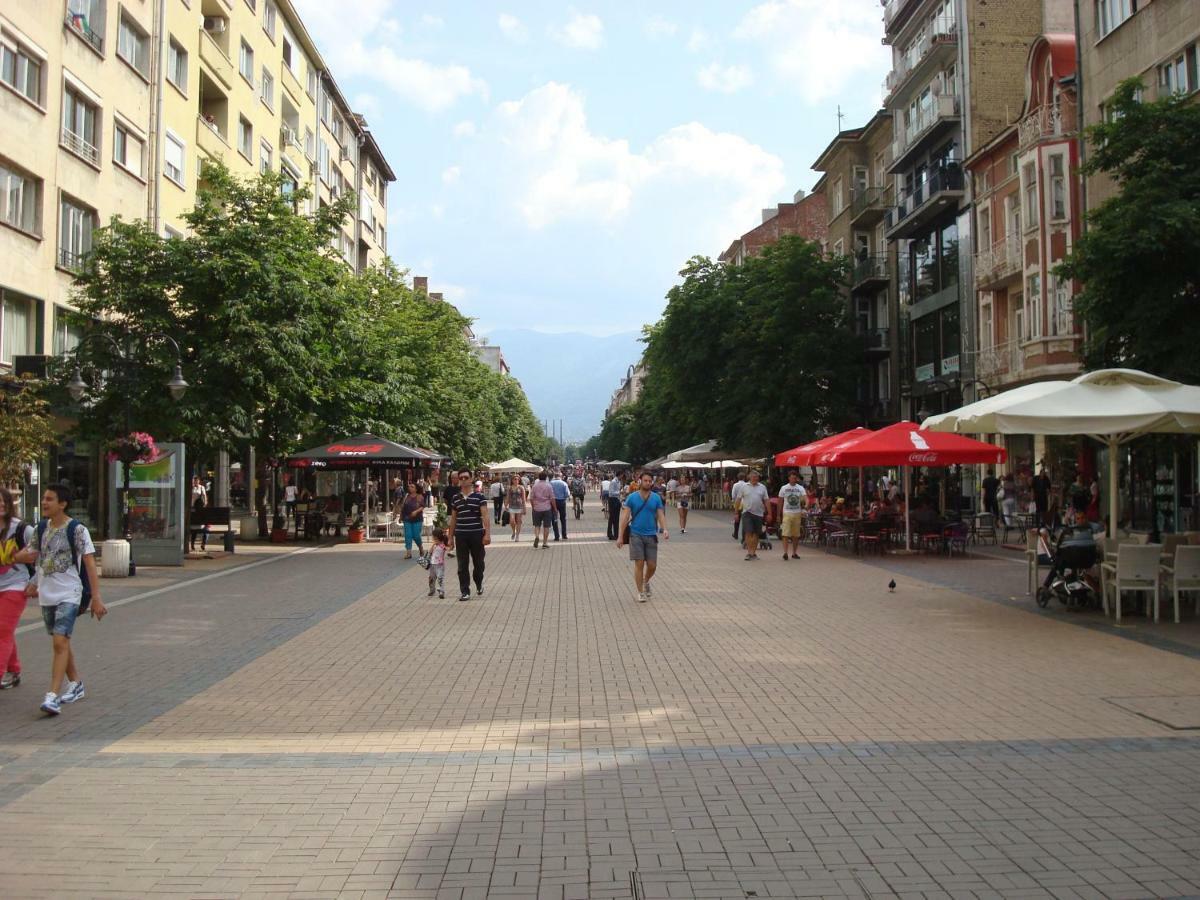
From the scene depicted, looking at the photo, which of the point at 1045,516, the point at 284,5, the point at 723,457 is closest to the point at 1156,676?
the point at 1045,516

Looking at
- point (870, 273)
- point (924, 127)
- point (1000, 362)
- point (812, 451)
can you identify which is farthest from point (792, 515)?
point (870, 273)

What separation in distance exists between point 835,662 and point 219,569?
45.3 feet

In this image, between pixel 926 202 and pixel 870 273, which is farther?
pixel 870 273

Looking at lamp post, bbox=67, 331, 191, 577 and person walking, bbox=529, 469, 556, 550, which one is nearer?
lamp post, bbox=67, 331, 191, 577

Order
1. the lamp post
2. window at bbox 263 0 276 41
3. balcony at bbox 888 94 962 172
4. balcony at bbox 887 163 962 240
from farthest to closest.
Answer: window at bbox 263 0 276 41 → balcony at bbox 888 94 962 172 → balcony at bbox 887 163 962 240 → the lamp post

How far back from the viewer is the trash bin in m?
18.0

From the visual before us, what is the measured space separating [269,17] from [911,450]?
1301 inches

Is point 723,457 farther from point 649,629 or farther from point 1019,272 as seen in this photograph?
point 649,629

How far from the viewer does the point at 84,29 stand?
26078 millimetres

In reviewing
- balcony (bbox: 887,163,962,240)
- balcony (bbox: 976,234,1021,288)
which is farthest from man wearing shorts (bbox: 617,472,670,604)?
balcony (bbox: 887,163,962,240)

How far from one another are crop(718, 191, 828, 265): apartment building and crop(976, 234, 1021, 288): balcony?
31.5 m

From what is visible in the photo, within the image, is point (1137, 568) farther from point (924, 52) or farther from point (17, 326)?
point (924, 52)

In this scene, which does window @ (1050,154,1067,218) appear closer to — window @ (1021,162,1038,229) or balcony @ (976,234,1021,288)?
window @ (1021,162,1038,229)

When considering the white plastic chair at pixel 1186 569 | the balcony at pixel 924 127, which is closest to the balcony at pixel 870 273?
the balcony at pixel 924 127
